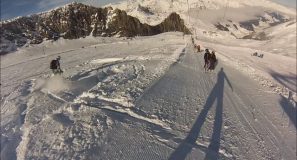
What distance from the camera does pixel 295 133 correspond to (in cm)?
1642

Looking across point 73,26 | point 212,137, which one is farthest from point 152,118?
point 73,26

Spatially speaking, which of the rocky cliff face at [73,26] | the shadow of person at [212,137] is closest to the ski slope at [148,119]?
the shadow of person at [212,137]

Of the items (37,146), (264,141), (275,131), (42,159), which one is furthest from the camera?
(275,131)

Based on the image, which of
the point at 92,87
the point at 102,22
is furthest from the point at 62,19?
the point at 92,87

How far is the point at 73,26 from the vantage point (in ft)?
619

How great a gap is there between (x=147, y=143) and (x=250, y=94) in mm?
10964

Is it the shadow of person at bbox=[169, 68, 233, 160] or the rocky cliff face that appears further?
the rocky cliff face

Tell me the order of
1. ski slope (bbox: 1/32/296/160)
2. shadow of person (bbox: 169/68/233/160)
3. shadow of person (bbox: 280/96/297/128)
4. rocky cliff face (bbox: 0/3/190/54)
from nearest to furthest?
shadow of person (bbox: 169/68/233/160) → ski slope (bbox: 1/32/296/160) → shadow of person (bbox: 280/96/297/128) → rocky cliff face (bbox: 0/3/190/54)

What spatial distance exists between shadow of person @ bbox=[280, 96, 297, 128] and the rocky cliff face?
143 m

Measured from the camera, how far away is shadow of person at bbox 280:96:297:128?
1882 cm

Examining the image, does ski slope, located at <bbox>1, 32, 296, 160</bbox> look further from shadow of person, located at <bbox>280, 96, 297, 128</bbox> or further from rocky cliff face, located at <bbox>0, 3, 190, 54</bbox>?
rocky cliff face, located at <bbox>0, 3, 190, 54</bbox>

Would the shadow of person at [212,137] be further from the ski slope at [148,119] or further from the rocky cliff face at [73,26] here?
the rocky cliff face at [73,26]

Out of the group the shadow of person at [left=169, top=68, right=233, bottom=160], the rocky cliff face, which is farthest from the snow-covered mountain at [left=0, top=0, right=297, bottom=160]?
the rocky cliff face

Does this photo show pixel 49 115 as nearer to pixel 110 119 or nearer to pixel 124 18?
pixel 110 119
